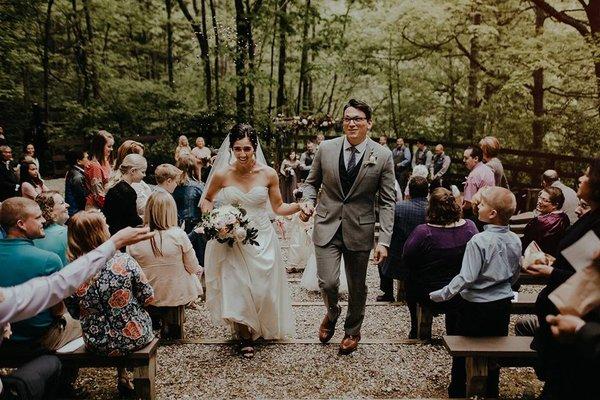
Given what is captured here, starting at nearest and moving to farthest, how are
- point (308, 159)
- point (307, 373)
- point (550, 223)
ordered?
point (307, 373) < point (550, 223) < point (308, 159)

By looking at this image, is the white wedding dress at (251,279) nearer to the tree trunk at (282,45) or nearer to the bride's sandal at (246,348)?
the bride's sandal at (246,348)

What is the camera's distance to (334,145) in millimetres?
4184

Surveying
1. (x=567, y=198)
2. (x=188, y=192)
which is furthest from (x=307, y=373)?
(x=567, y=198)

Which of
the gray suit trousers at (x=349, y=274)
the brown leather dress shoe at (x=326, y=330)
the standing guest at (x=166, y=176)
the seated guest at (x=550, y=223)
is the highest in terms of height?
the standing guest at (x=166, y=176)

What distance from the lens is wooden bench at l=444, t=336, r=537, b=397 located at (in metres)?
3.07

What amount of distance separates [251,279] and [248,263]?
6.0 inches

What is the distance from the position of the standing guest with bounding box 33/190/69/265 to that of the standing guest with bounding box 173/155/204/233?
2.06 m

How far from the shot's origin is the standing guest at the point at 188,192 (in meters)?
6.24

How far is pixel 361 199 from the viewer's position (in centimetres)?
412

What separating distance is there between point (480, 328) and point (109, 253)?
260 centimetres

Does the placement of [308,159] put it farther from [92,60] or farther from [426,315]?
[92,60]

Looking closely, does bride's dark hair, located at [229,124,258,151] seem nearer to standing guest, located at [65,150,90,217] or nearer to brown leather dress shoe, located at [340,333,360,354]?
brown leather dress shoe, located at [340,333,360,354]

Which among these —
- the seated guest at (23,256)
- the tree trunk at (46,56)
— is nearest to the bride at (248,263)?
the seated guest at (23,256)

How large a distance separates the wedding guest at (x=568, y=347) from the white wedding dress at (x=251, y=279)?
2.46 metres
